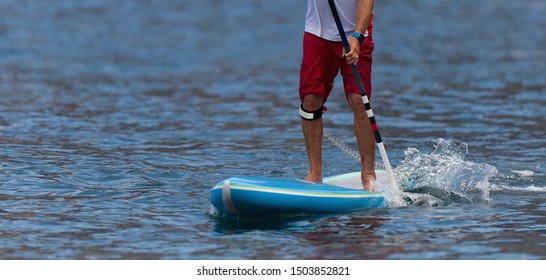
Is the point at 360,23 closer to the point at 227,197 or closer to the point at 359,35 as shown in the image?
the point at 359,35

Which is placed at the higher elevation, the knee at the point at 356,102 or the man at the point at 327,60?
the man at the point at 327,60

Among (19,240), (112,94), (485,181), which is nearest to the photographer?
(19,240)

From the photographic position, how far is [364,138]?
9.59 metres

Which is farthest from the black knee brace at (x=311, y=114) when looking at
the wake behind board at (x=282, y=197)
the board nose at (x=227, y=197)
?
the board nose at (x=227, y=197)

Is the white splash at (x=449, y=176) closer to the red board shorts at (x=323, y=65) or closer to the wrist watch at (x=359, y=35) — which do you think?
the red board shorts at (x=323, y=65)

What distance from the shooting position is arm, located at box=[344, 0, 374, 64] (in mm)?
9086

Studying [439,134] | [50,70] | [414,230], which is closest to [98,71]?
[50,70]

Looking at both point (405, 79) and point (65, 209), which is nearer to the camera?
point (65, 209)

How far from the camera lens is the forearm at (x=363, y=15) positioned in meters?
9.15

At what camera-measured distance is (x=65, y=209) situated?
919 centimetres

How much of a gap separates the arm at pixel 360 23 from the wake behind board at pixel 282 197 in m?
1.16

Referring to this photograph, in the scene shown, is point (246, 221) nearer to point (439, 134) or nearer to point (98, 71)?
point (439, 134)

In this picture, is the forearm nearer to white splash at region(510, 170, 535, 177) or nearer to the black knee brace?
the black knee brace
